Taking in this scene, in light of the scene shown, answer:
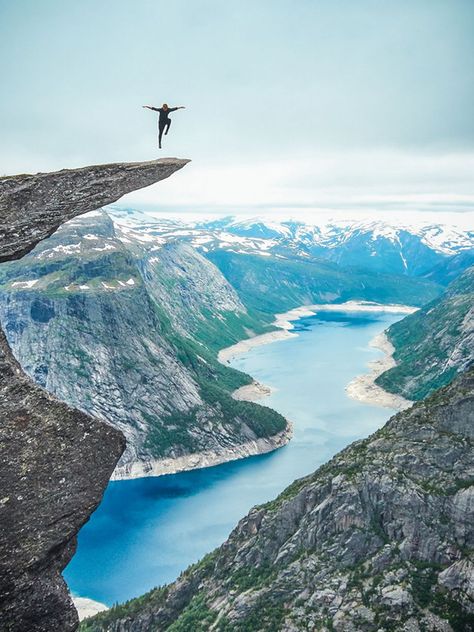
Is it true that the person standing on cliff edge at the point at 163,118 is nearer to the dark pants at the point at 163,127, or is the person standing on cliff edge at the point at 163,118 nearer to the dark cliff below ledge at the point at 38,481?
the dark pants at the point at 163,127

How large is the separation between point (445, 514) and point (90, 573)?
79375mm

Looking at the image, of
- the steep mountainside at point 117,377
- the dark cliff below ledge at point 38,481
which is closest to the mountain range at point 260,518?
the dark cliff below ledge at point 38,481

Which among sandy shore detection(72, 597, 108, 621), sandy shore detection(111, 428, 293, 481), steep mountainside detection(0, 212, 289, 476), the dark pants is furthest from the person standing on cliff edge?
steep mountainside detection(0, 212, 289, 476)

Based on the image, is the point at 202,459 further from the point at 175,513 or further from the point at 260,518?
the point at 260,518

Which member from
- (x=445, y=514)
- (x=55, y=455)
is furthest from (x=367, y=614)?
(x=55, y=455)

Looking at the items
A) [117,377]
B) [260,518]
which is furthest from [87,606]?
[117,377]

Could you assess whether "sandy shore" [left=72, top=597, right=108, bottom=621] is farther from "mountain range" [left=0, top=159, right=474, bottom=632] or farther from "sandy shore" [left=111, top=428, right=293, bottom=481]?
"sandy shore" [left=111, top=428, right=293, bottom=481]

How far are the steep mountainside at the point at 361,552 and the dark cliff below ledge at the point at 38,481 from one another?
135ft

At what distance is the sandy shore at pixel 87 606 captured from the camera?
293ft

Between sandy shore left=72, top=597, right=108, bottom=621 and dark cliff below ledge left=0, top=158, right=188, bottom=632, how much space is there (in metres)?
88.3

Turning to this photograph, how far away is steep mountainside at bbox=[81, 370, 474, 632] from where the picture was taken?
47.5 m

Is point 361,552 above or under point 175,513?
above

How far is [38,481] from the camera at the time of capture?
44.3ft

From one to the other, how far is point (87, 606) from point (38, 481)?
9372 centimetres
